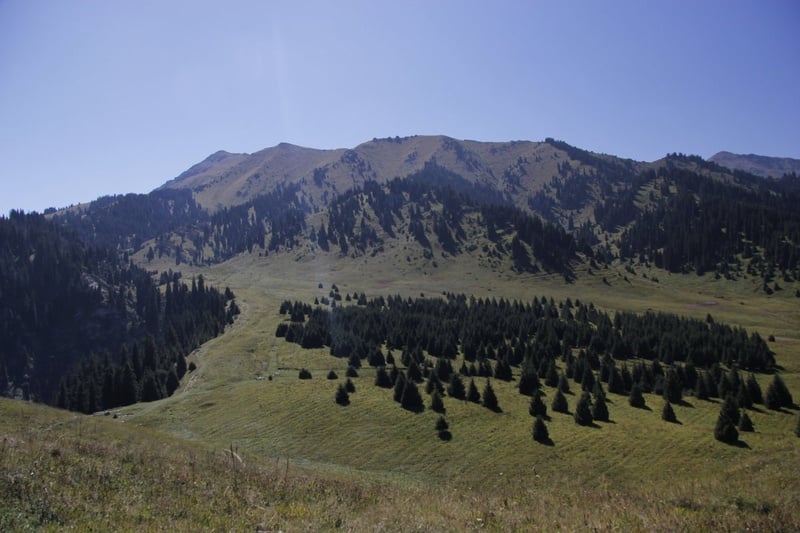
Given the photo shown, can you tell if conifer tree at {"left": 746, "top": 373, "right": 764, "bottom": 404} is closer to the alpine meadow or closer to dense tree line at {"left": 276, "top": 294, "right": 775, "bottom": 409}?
dense tree line at {"left": 276, "top": 294, "right": 775, "bottom": 409}

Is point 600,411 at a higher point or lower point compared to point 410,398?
lower

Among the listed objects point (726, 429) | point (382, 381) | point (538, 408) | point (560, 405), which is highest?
point (726, 429)

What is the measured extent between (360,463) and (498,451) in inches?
457

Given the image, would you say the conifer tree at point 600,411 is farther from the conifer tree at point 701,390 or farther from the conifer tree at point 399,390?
the conifer tree at point 399,390

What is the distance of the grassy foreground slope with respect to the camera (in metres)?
13.4

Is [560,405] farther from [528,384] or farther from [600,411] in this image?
[528,384]

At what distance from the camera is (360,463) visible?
35.6m

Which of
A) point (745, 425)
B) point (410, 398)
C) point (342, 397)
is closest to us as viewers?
point (745, 425)

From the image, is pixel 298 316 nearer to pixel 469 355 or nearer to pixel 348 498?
pixel 469 355

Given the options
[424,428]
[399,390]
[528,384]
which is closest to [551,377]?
[528,384]

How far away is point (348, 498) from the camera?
15.3 m

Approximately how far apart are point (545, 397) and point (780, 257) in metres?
189

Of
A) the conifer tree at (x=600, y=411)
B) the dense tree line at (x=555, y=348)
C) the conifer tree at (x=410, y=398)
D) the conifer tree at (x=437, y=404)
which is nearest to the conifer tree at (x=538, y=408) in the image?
the conifer tree at (x=600, y=411)

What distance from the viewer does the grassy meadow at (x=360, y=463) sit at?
12.2 metres
